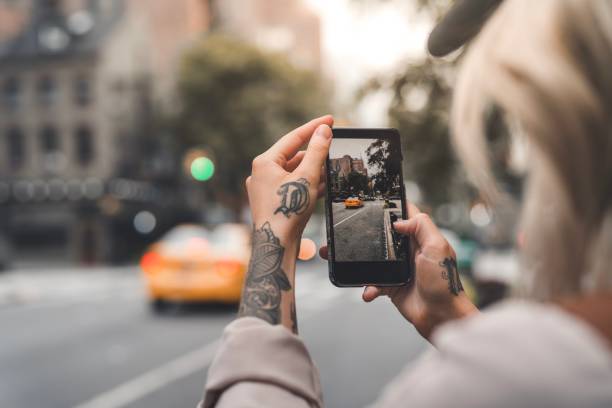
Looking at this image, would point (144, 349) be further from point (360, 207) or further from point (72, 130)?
point (72, 130)

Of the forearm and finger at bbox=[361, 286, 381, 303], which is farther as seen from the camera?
finger at bbox=[361, 286, 381, 303]

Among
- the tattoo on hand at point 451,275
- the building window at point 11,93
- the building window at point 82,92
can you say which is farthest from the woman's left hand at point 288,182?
the building window at point 11,93

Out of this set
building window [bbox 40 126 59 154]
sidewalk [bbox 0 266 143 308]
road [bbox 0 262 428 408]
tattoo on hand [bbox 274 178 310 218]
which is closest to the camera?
tattoo on hand [bbox 274 178 310 218]

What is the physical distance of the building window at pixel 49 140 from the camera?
37.9 m

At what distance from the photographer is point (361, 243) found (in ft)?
5.54

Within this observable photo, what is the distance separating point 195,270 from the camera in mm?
14375

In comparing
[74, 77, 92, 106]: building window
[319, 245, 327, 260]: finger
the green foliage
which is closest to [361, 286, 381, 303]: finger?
[319, 245, 327, 260]: finger

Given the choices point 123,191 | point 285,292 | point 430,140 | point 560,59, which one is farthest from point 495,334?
point 123,191

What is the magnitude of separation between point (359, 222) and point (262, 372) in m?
0.59

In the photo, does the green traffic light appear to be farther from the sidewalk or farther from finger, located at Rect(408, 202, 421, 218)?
finger, located at Rect(408, 202, 421, 218)

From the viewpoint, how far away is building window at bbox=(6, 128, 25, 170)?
3778cm

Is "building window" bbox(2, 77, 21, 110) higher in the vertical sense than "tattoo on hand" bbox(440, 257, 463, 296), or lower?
higher

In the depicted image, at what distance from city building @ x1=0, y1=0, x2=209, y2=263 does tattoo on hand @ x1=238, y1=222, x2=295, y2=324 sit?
121 ft

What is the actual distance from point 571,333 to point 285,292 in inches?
23.3
